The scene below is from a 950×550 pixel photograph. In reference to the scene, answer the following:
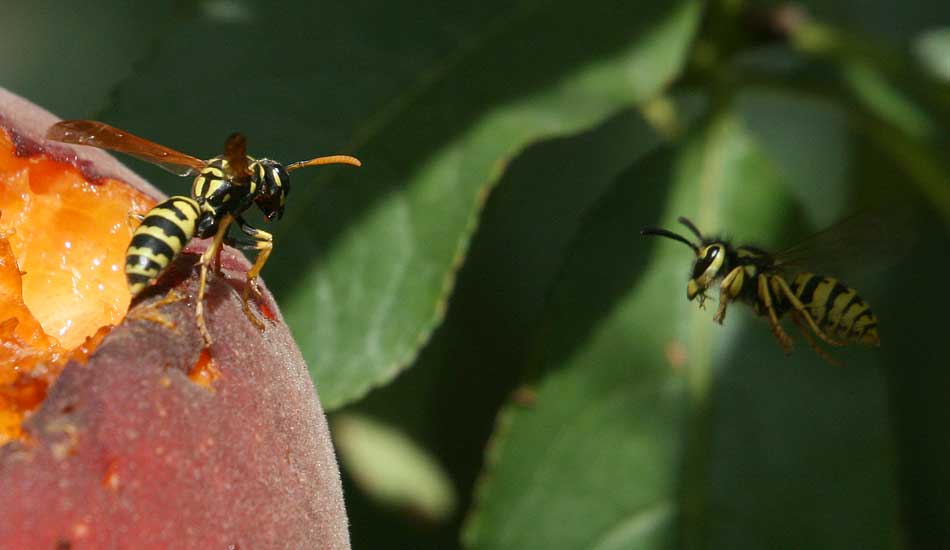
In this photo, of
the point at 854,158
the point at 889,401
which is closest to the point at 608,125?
the point at 854,158

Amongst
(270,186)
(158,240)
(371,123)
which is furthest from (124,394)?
(371,123)

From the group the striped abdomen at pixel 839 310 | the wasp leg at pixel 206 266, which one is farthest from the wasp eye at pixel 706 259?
the wasp leg at pixel 206 266

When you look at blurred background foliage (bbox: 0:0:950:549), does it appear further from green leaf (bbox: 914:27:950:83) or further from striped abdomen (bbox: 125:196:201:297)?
striped abdomen (bbox: 125:196:201:297)

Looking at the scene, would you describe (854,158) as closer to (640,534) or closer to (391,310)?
(640,534)

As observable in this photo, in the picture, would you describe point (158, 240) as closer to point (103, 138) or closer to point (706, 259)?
point (103, 138)

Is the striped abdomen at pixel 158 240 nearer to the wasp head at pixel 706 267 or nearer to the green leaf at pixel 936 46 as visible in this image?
the wasp head at pixel 706 267
